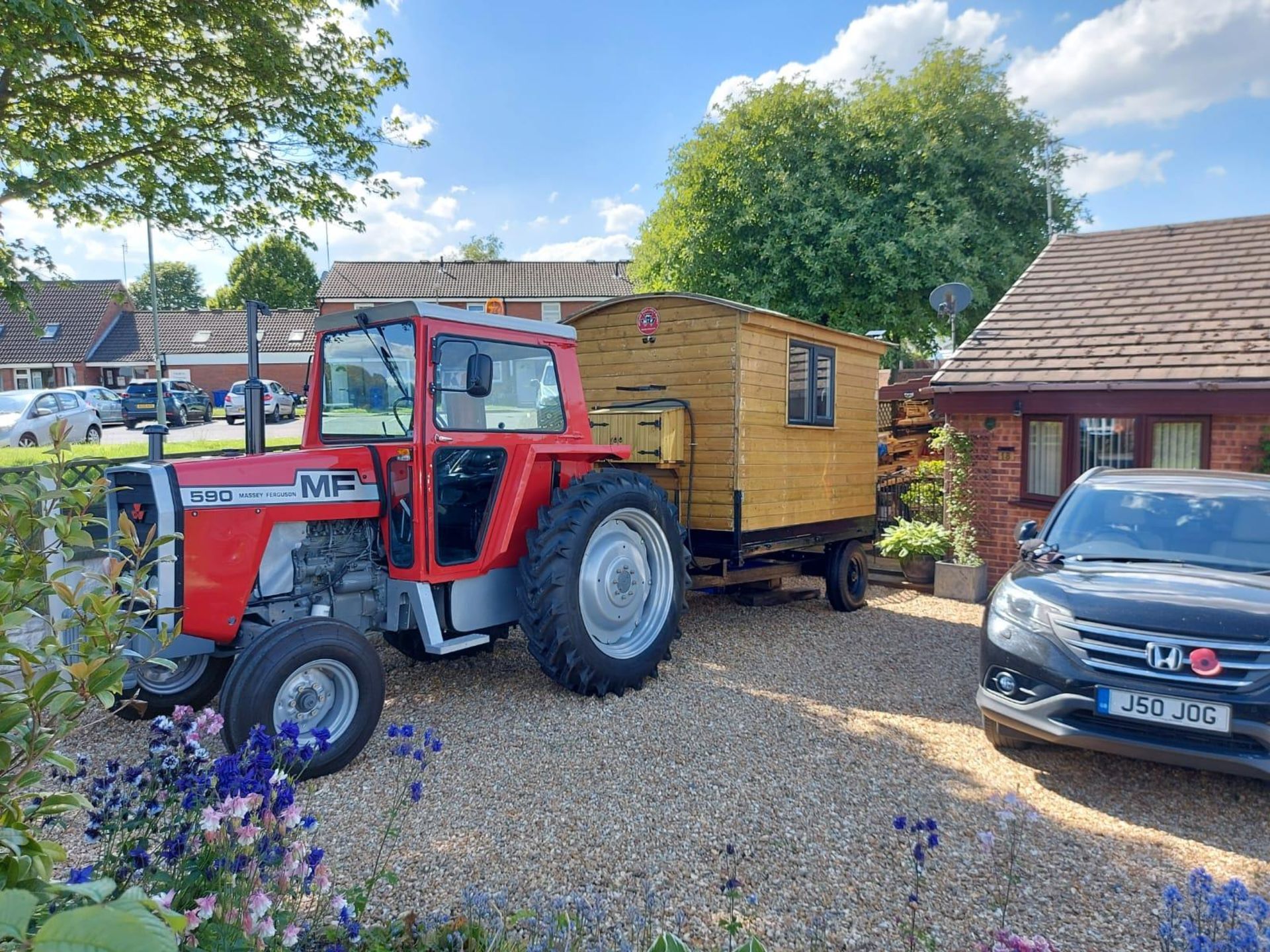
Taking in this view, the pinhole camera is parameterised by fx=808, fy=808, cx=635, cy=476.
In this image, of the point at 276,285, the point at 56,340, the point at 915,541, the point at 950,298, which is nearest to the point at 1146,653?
the point at 915,541

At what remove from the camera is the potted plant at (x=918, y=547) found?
30.3ft

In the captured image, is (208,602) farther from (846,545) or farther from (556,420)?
(846,545)

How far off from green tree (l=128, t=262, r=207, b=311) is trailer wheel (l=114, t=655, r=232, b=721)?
7397 cm

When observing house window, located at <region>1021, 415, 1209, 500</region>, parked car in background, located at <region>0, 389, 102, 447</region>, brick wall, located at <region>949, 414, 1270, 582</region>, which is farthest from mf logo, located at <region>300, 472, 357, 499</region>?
parked car in background, located at <region>0, 389, 102, 447</region>

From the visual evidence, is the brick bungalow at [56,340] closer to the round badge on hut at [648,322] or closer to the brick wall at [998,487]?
the round badge on hut at [648,322]

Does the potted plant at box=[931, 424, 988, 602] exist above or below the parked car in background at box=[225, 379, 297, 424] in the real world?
below

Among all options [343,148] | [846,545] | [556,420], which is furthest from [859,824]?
[343,148]

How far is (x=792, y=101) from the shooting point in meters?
18.8

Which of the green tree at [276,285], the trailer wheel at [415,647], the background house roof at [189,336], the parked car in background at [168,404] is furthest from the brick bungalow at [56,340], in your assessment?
the trailer wheel at [415,647]

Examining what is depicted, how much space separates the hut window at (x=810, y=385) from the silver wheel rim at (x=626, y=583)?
2.02 meters

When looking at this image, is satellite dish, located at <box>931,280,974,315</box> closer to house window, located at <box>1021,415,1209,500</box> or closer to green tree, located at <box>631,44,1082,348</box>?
house window, located at <box>1021,415,1209,500</box>

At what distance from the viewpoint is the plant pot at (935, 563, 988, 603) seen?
8.73m

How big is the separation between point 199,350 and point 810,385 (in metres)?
44.9

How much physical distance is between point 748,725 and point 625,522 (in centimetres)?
162
